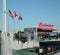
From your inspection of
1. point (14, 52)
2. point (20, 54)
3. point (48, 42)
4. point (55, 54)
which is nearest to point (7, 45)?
point (14, 52)

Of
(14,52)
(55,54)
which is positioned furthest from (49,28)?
(14,52)

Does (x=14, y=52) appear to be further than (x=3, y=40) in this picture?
Yes

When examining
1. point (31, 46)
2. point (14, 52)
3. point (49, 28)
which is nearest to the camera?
point (14, 52)

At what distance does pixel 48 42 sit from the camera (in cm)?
5047

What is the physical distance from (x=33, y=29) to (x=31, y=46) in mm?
36111

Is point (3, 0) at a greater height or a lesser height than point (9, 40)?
greater

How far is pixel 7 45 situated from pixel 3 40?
347mm

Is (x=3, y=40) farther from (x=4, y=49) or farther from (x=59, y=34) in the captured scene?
(x=59, y=34)

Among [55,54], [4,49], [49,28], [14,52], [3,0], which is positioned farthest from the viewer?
[49,28]

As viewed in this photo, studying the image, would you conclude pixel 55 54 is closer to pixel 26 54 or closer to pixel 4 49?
pixel 26 54

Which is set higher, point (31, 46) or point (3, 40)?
point (3, 40)

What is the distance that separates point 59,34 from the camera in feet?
223

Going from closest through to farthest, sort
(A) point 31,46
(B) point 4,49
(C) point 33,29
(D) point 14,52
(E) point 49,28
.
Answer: (B) point 4,49, (D) point 14,52, (A) point 31,46, (C) point 33,29, (E) point 49,28

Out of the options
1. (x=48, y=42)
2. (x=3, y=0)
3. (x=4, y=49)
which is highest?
(x=3, y=0)
